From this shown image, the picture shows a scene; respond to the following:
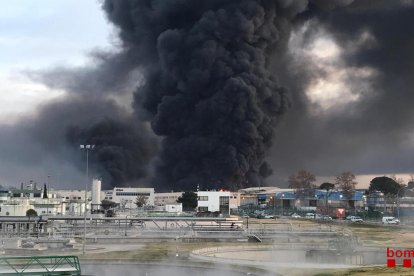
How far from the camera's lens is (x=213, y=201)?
403 ft

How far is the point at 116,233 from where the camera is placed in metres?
60.6

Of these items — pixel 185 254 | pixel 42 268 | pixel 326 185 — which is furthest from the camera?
pixel 326 185

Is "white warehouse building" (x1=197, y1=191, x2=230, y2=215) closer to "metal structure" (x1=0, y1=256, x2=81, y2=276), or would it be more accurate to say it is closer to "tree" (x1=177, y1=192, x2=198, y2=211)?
"tree" (x1=177, y1=192, x2=198, y2=211)

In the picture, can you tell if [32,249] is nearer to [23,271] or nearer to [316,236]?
[23,271]

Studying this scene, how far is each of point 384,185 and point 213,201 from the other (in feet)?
180

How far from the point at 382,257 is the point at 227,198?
3127 inches

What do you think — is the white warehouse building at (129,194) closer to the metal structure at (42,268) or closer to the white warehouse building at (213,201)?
the white warehouse building at (213,201)

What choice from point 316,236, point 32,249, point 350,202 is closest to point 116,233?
point 32,249

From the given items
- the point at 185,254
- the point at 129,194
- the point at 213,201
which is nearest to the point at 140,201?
the point at 129,194

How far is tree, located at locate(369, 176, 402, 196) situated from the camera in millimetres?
144050

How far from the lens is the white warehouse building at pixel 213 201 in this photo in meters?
122

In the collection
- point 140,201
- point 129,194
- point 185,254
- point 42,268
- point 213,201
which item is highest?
point 129,194

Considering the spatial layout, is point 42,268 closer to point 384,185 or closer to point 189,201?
point 189,201

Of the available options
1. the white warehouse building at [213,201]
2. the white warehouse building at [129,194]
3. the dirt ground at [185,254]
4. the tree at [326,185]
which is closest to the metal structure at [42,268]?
the dirt ground at [185,254]
